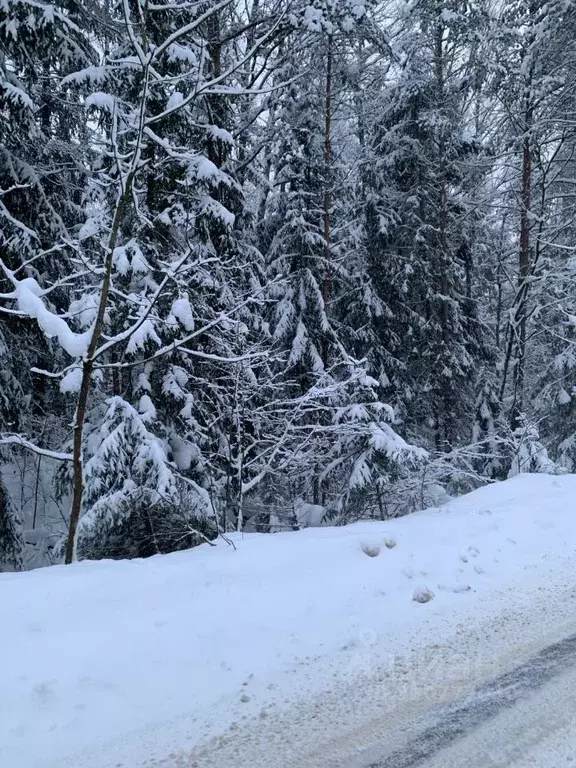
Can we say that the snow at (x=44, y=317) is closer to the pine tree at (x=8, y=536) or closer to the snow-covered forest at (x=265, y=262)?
the snow-covered forest at (x=265, y=262)

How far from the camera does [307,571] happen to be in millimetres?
4512

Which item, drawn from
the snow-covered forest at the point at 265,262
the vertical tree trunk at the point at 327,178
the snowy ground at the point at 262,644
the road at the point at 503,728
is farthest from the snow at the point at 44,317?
the vertical tree trunk at the point at 327,178

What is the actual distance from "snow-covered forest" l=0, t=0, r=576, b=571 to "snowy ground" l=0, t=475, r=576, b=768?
1532mm

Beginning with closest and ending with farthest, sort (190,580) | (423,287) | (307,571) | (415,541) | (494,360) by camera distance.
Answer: (190,580)
(307,571)
(415,541)
(423,287)
(494,360)

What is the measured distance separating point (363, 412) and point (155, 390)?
3415mm

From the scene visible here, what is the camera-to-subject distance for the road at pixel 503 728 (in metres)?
2.62

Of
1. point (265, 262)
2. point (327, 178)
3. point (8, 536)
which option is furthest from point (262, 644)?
point (327, 178)

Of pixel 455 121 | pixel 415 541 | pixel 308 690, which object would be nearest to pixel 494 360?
pixel 455 121

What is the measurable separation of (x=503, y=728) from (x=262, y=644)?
1.39 m

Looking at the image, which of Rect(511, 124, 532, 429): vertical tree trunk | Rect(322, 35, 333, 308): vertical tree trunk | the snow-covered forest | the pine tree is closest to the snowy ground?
the snow-covered forest

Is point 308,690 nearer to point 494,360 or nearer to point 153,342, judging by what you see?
point 153,342

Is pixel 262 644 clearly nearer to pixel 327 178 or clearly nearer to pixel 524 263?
pixel 327 178

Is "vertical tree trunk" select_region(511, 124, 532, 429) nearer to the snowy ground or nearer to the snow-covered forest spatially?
the snow-covered forest

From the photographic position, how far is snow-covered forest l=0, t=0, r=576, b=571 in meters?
7.11
